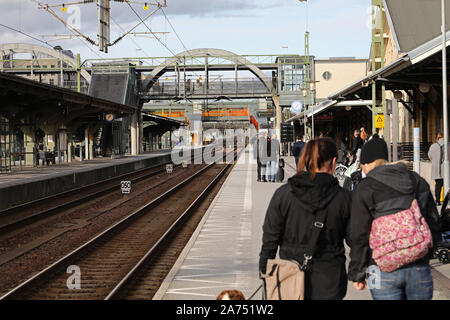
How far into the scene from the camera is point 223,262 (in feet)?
30.3

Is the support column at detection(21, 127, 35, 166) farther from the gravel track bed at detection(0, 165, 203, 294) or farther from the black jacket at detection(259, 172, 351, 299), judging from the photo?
the black jacket at detection(259, 172, 351, 299)

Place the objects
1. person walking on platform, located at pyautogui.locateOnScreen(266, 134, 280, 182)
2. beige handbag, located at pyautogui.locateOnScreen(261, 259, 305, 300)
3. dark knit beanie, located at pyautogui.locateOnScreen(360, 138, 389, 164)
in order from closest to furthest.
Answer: beige handbag, located at pyautogui.locateOnScreen(261, 259, 305, 300) < dark knit beanie, located at pyautogui.locateOnScreen(360, 138, 389, 164) < person walking on platform, located at pyautogui.locateOnScreen(266, 134, 280, 182)

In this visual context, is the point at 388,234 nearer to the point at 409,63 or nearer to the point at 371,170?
the point at 371,170

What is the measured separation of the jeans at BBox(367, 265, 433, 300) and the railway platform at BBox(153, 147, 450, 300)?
2.97 metres

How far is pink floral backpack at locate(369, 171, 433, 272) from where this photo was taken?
13.1 feet

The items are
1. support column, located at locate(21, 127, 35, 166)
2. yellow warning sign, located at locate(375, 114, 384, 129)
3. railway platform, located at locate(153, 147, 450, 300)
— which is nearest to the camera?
railway platform, located at locate(153, 147, 450, 300)

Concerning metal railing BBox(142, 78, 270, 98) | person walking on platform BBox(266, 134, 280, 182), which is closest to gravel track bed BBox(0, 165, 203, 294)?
person walking on platform BBox(266, 134, 280, 182)

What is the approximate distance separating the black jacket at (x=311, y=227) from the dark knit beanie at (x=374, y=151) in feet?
1.54

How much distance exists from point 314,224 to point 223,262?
17.7 feet

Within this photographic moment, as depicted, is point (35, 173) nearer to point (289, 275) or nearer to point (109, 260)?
point (109, 260)

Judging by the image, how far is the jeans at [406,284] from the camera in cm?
399

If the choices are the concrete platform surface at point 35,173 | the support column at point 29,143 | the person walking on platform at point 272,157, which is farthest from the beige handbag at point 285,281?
the support column at point 29,143

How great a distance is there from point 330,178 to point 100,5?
16.1 metres
